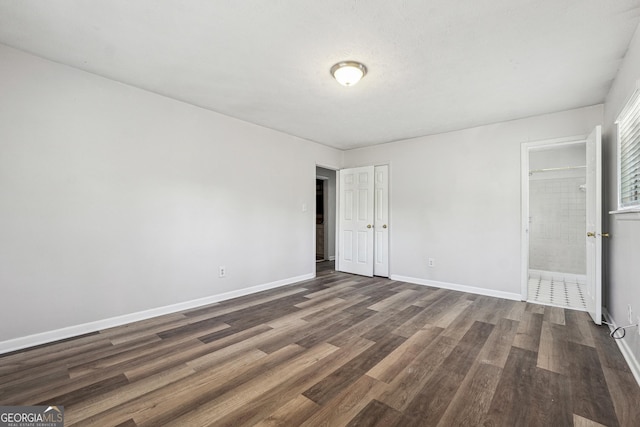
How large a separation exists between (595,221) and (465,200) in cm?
154

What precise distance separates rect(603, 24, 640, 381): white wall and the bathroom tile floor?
22.9 inches

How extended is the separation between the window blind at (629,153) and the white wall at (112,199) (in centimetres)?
388

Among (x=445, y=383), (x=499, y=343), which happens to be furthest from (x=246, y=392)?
(x=499, y=343)

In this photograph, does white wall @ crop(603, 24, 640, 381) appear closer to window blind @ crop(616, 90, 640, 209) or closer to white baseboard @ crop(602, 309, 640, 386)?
white baseboard @ crop(602, 309, 640, 386)

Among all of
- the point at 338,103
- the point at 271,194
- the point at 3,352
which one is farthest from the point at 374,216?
the point at 3,352

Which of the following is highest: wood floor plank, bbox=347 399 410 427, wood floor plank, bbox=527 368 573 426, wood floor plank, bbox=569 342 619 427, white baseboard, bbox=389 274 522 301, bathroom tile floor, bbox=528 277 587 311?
white baseboard, bbox=389 274 522 301

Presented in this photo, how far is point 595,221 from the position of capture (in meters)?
3.00

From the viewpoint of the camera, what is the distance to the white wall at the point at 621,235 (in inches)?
83.4

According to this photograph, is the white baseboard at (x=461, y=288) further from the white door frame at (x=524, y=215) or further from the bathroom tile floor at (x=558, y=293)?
the bathroom tile floor at (x=558, y=293)

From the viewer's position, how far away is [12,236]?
7.69ft

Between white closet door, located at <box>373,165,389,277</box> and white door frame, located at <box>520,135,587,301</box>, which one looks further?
white closet door, located at <box>373,165,389,277</box>

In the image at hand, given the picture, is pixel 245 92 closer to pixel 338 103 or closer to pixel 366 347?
pixel 338 103

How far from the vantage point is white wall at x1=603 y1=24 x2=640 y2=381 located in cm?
212

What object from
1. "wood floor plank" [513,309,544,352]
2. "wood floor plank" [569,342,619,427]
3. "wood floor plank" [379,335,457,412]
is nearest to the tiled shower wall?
"wood floor plank" [513,309,544,352]
